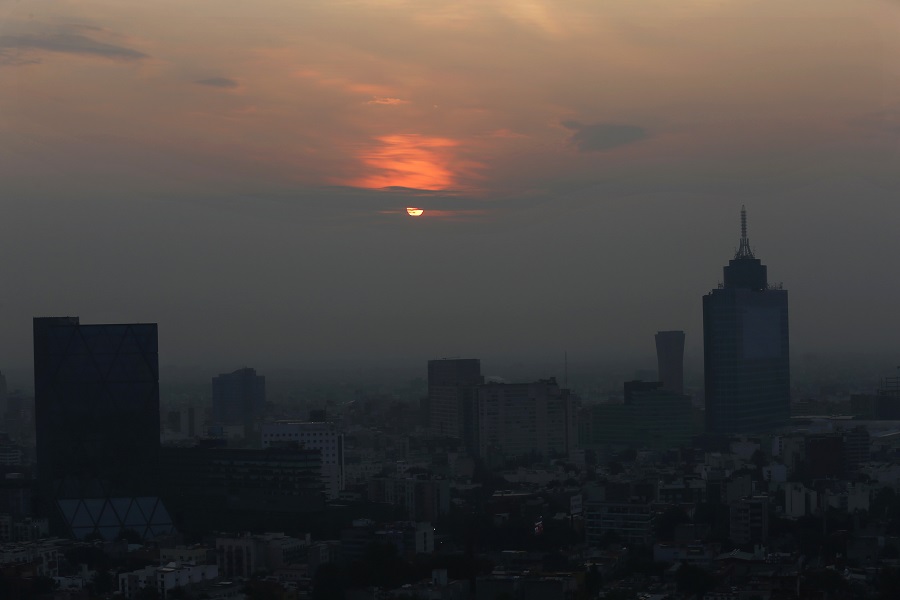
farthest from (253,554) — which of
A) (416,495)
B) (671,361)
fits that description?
(671,361)

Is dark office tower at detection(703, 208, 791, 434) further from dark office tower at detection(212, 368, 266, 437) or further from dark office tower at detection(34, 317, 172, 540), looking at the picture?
dark office tower at detection(34, 317, 172, 540)

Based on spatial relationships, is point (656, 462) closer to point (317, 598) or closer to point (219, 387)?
point (219, 387)

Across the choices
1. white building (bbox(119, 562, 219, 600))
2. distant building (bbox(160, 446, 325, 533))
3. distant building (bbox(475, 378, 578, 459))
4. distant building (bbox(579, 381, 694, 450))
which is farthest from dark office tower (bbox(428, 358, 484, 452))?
white building (bbox(119, 562, 219, 600))

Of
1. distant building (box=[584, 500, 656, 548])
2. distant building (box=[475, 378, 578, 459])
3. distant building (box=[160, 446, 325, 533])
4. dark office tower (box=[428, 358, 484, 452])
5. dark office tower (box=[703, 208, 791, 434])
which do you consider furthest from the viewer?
dark office tower (box=[703, 208, 791, 434])

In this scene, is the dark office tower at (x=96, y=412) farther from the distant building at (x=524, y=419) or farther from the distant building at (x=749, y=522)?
the distant building at (x=524, y=419)

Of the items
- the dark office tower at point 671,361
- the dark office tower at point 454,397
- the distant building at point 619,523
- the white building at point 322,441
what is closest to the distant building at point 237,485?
the white building at point 322,441

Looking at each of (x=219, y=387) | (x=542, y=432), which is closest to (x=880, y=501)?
(x=542, y=432)
